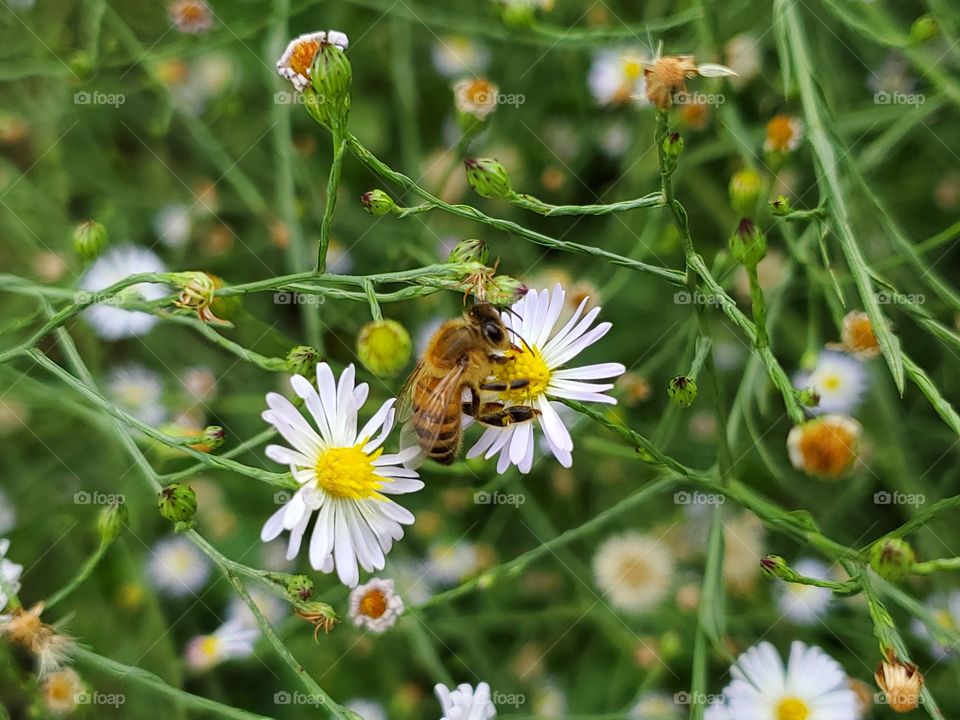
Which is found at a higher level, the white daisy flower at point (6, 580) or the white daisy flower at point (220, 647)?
the white daisy flower at point (6, 580)

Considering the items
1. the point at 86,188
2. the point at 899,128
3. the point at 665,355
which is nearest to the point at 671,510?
the point at 665,355

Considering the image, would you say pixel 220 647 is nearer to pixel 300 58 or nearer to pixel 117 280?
pixel 117 280

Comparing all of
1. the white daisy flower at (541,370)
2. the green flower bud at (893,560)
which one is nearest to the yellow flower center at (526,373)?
the white daisy flower at (541,370)

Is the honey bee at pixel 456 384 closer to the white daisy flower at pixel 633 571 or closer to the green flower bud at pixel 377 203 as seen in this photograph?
the green flower bud at pixel 377 203

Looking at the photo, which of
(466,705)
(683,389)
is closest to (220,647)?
(466,705)

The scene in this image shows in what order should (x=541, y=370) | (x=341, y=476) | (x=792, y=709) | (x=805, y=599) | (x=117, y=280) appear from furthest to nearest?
(x=117, y=280)
(x=805, y=599)
(x=792, y=709)
(x=541, y=370)
(x=341, y=476)

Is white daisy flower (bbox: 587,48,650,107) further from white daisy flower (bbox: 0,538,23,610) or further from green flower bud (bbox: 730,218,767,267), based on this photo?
white daisy flower (bbox: 0,538,23,610)
